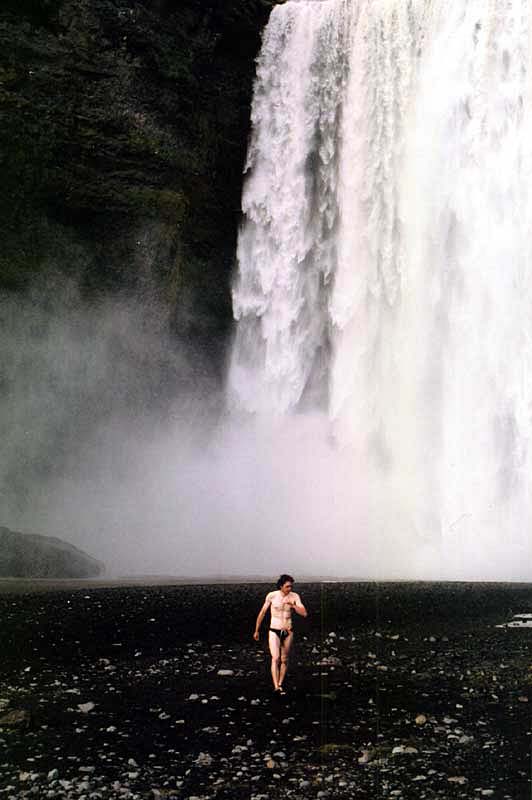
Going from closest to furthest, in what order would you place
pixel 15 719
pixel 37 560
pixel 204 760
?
pixel 204 760
pixel 15 719
pixel 37 560

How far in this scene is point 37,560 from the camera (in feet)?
62.3

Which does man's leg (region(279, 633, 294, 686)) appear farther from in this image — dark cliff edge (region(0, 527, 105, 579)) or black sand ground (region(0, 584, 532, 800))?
dark cliff edge (region(0, 527, 105, 579))

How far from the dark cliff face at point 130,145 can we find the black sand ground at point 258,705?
48.6 ft

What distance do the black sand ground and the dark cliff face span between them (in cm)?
1482

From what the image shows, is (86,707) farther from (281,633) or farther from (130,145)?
(130,145)

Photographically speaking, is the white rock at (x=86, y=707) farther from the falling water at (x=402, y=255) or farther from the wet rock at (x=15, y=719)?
the falling water at (x=402, y=255)

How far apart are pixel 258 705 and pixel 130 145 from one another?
2036 cm

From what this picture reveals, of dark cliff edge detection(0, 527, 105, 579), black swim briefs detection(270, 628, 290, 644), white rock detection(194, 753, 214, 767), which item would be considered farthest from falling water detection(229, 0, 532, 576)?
white rock detection(194, 753, 214, 767)

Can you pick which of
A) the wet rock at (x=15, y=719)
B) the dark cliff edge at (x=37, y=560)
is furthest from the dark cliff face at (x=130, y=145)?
the wet rock at (x=15, y=719)

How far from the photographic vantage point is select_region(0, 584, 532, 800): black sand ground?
6293 millimetres

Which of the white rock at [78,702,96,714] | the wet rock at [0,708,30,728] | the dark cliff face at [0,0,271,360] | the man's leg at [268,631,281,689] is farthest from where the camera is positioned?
the dark cliff face at [0,0,271,360]

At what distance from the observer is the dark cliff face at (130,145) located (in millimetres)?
24109

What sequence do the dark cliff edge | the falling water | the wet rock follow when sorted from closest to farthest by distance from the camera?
the wet rock
the dark cliff edge
the falling water

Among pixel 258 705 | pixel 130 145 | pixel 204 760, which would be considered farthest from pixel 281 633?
pixel 130 145
